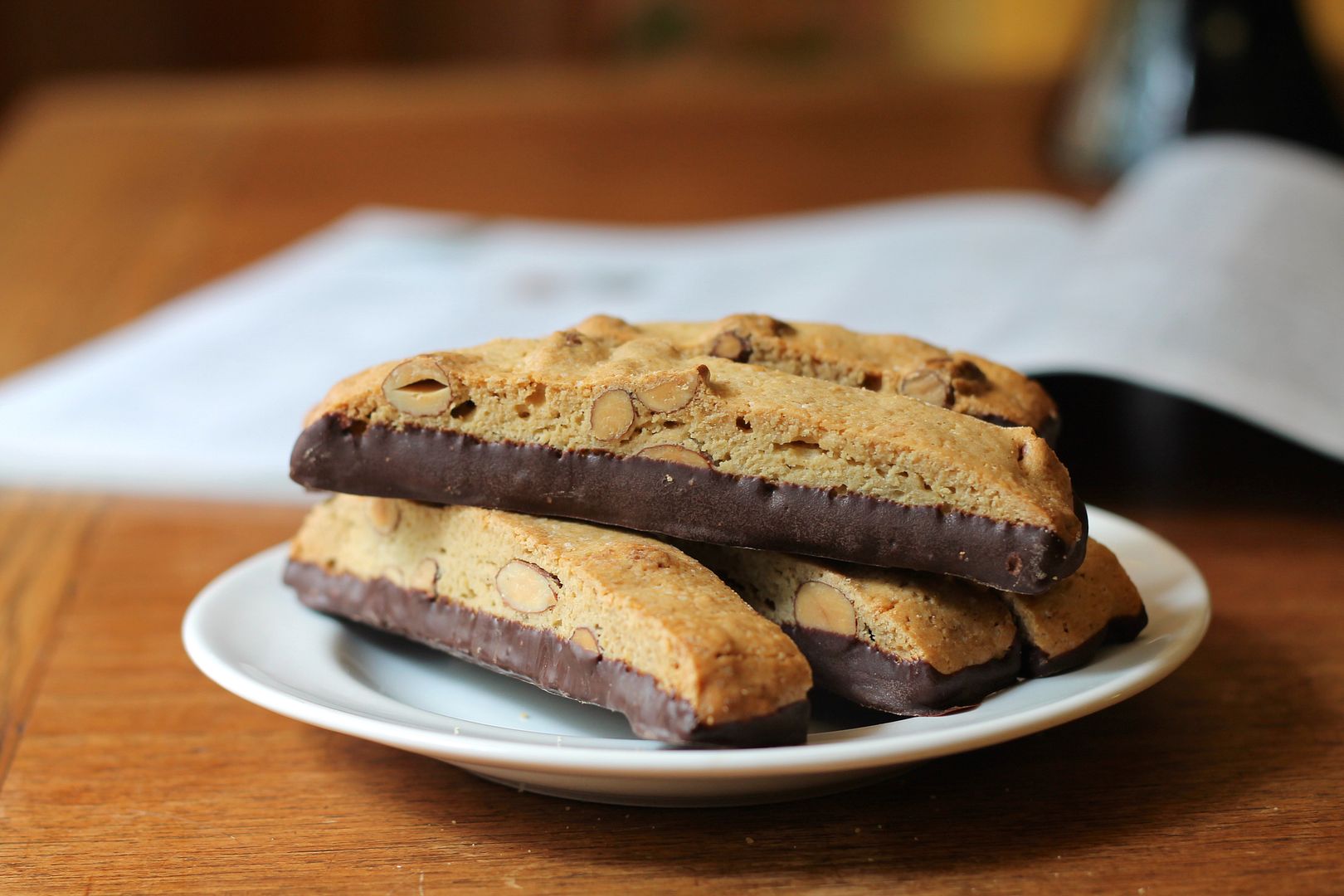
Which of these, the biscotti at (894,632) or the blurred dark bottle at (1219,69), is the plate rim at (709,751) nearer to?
the biscotti at (894,632)

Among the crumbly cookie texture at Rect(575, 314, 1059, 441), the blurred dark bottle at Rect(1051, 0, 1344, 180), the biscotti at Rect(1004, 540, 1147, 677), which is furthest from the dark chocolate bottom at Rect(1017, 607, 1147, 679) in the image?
the blurred dark bottle at Rect(1051, 0, 1344, 180)

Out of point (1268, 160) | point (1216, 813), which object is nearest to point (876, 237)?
point (1268, 160)

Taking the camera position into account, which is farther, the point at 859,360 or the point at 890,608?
the point at 859,360

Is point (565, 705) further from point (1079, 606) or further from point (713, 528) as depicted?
point (1079, 606)

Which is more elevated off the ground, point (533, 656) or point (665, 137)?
point (533, 656)

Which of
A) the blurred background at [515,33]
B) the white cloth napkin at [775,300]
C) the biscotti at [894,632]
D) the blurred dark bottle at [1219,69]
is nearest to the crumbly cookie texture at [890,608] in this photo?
the biscotti at [894,632]

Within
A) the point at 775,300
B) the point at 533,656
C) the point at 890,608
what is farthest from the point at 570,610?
the point at 775,300

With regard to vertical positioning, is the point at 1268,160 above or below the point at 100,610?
above

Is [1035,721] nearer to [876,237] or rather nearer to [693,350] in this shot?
[693,350]
